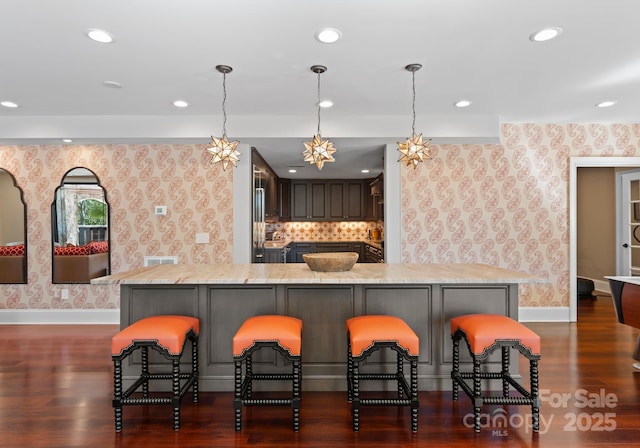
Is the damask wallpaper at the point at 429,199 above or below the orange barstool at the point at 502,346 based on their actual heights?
above

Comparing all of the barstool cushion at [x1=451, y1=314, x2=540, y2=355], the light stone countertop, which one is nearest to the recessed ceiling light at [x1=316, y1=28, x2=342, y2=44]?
the light stone countertop

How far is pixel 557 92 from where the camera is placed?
11.9ft

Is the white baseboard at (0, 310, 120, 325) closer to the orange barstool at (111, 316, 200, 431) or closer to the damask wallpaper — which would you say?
the damask wallpaper

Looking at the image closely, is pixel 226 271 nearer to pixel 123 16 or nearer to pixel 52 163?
pixel 123 16

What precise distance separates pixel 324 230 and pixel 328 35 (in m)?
A: 6.28

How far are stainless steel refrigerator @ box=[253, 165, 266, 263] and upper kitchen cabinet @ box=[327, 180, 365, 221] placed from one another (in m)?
2.75

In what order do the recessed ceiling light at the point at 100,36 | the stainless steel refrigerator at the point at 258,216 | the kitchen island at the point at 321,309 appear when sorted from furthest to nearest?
the stainless steel refrigerator at the point at 258,216, the kitchen island at the point at 321,309, the recessed ceiling light at the point at 100,36

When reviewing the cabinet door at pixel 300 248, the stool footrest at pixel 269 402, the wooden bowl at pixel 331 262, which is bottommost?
the stool footrest at pixel 269 402

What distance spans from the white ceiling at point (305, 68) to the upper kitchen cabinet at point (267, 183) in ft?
1.96

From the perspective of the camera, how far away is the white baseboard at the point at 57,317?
4.77 m

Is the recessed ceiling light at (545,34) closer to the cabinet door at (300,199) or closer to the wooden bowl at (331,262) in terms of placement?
the wooden bowl at (331,262)

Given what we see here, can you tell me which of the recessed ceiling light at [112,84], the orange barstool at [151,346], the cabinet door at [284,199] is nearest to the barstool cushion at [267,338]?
the orange barstool at [151,346]

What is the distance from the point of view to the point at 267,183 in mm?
6301

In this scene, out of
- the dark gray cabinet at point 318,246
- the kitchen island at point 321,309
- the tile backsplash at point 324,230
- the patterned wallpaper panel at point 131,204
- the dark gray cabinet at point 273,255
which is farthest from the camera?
the tile backsplash at point 324,230
